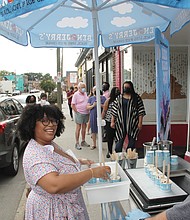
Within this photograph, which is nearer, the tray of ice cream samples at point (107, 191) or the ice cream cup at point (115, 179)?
the tray of ice cream samples at point (107, 191)

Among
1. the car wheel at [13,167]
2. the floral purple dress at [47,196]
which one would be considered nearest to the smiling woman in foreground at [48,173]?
the floral purple dress at [47,196]

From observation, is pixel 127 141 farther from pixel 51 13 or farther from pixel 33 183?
pixel 33 183

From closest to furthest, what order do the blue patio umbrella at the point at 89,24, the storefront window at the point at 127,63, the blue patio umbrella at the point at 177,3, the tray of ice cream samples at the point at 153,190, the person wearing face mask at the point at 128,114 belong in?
the blue patio umbrella at the point at 177,3
the tray of ice cream samples at the point at 153,190
the blue patio umbrella at the point at 89,24
the person wearing face mask at the point at 128,114
the storefront window at the point at 127,63

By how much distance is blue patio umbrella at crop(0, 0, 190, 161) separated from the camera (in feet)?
12.1

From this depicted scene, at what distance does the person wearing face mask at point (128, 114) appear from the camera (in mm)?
4984

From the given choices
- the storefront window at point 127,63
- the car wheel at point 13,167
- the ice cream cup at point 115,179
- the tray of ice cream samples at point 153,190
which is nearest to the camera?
the tray of ice cream samples at point 153,190

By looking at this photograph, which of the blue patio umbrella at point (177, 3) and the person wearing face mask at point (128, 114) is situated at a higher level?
the blue patio umbrella at point (177, 3)

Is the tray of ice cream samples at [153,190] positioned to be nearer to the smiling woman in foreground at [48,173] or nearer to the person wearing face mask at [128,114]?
the smiling woman in foreground at [48,173]

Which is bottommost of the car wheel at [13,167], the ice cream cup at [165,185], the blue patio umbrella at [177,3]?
the car wheel at [13,167]

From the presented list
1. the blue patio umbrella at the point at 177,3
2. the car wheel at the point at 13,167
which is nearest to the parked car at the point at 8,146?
the car wheel at the point at 13,167

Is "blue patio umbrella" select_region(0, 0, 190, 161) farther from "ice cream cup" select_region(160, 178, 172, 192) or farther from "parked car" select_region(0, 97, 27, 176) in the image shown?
"parked car" select_region(0, 97, 27, 176)

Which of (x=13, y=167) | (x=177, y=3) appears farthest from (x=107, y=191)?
(x=13, y=167)

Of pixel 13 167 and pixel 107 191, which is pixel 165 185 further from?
pixel 13 167

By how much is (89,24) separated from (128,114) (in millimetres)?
1765
